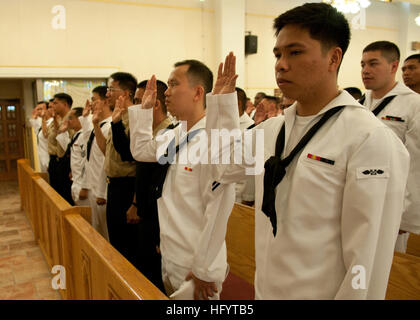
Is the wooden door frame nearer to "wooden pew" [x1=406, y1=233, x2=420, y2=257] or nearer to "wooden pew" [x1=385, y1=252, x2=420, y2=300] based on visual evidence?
"wooden pew" [x1=406, y1=233, x2=420, y2=257]

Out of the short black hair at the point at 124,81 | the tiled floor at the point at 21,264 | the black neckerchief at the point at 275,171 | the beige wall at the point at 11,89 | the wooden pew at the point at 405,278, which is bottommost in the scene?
the tiled floor at the point at 21,264

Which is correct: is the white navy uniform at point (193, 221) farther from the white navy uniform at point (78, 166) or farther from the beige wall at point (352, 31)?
the beige wall at point (352, 31)

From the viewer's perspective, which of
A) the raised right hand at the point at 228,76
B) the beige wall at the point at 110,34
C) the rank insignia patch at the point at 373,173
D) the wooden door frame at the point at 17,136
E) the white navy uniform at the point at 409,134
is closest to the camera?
the rank insignia patch at the point at 373,173

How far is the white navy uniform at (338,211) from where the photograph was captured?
1.02m

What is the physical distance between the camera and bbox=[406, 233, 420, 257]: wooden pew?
2500 mm

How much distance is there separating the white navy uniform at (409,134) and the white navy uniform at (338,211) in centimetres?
165

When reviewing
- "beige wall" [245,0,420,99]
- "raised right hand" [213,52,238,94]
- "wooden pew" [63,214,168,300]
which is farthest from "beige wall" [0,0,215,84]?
"raised right hand" [213,52,238,94]

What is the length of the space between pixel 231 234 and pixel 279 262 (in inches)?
52.7

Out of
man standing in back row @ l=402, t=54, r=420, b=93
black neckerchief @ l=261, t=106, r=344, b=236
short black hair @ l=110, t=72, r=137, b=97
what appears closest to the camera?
black neckerchief @ l=261, t=106, r=344, b=236

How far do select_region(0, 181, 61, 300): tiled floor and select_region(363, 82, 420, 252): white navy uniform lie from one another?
312 centimetres

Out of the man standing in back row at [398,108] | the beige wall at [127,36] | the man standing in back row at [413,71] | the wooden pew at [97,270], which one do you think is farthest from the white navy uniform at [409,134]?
the beige wall at [127,36]

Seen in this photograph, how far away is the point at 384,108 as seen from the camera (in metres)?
2.66
